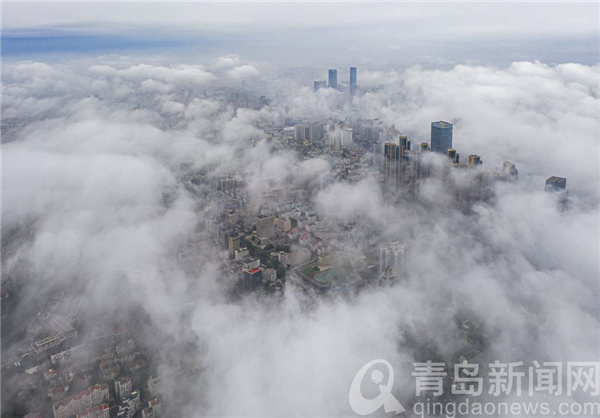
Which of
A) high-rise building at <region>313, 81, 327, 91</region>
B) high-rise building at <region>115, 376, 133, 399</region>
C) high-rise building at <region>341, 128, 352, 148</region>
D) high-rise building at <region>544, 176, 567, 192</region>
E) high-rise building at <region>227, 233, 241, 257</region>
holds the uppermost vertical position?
high-rise building at <region>313, 81, 327, 91</region>

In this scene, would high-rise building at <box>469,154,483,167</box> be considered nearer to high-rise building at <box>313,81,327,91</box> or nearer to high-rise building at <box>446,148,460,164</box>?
high-rise building at <box>446,148,460,164</box>

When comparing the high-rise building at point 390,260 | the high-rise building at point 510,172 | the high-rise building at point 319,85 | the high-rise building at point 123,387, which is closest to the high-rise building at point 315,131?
the high-rise building at point 319,85

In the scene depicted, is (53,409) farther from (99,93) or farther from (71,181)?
(99,93)

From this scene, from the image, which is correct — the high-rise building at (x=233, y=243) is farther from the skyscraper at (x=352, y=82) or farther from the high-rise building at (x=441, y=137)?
the skyscraper at (x=352, y=82)

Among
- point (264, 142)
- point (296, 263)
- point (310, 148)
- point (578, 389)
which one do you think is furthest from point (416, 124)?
point (578, 389)

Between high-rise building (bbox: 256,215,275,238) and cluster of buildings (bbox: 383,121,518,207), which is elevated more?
cluster of buildings (bbox: 383,121,518,207)

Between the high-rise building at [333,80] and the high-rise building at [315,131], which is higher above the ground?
the high-rise building at [333,80]

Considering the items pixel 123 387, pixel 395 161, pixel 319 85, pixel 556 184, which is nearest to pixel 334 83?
pixel 319 85

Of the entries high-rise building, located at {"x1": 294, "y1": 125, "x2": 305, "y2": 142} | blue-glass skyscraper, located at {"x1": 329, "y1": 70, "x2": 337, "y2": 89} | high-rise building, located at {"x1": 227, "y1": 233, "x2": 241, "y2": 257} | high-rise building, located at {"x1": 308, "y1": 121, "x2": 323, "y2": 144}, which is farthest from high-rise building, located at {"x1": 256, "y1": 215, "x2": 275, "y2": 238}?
blue-glass skyscraper, located at {"x1": 329, "y1": 70, "x2": 337, "y2": 89}

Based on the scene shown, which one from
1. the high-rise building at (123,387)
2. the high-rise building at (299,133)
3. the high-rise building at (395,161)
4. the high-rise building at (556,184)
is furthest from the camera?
the high-rise building at (299,133)
